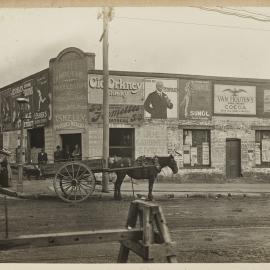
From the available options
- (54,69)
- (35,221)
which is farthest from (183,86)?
(35,221)

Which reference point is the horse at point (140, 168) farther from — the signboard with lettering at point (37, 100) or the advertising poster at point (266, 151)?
the signboard with lettering at point (37, 100)

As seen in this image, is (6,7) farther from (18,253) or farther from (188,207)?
(188,207)

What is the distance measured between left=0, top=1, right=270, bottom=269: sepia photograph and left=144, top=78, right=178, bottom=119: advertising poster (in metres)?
0.05

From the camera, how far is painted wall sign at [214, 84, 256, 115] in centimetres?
1398

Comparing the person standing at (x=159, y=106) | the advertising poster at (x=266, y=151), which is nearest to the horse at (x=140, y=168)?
the advertising poster at (x=266, y=151)

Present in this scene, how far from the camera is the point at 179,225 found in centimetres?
842

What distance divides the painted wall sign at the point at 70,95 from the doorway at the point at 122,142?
1044 mm

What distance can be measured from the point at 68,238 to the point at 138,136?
13.3 metres

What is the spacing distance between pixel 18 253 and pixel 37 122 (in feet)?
39.7

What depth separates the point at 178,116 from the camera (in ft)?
56.4

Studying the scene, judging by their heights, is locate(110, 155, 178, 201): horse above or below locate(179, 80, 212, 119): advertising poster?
below

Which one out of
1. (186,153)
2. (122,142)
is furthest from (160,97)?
(186,153)

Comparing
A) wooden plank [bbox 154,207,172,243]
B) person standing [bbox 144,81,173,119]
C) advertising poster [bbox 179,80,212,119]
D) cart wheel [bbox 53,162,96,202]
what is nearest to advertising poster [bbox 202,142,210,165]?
advertising poster [bbox 179,80,212,119]

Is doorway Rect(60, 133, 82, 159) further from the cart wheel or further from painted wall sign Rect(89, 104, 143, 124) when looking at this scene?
the cart wheel
